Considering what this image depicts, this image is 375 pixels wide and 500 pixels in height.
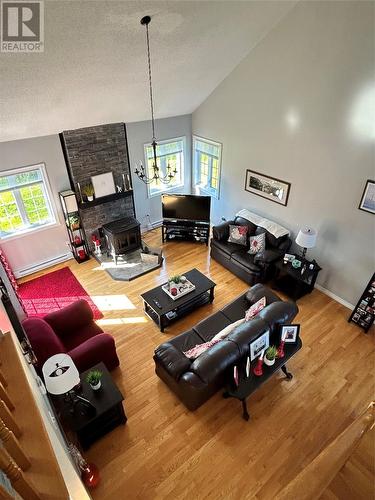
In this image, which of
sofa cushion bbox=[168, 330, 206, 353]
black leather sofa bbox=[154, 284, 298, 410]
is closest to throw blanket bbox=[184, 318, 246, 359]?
black leather sofa bbox=[154, 284, 298, 410]

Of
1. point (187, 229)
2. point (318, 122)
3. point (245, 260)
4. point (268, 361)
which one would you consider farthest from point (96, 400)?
point (318, 122)

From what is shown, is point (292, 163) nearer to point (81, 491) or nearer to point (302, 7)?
point (302, 7)

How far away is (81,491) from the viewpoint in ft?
5.37

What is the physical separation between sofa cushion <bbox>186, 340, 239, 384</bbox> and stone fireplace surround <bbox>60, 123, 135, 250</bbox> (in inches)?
165

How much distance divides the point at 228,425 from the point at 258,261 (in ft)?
9.50

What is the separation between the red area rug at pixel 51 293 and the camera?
17.9 feet

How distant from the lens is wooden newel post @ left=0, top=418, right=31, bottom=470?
0.97m

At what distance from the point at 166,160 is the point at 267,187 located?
8.64 feet

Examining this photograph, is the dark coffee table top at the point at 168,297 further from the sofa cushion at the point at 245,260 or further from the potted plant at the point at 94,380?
the potted plant at the point at 94,380

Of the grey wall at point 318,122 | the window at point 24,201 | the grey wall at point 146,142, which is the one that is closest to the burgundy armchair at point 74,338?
the window at point 24,201

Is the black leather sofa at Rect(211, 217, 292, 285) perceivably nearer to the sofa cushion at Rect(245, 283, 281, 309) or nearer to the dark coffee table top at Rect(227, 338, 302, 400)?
the sofa cushion at Rect(245, 283, 281, 309)

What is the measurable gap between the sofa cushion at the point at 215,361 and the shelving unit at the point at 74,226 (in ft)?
13.2

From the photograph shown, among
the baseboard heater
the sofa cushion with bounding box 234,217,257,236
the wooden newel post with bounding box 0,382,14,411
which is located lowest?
the baseboard heater

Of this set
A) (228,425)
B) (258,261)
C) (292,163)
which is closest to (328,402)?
(228,425)
